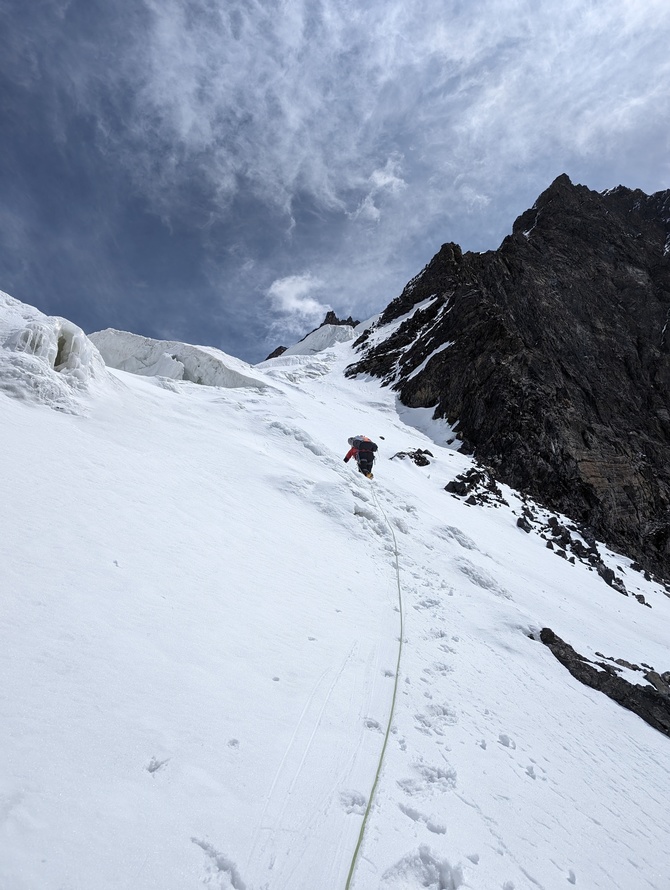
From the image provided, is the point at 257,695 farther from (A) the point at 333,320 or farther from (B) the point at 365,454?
(A) the point at 333,320

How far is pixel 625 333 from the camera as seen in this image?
5562cm

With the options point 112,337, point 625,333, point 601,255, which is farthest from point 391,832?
point 601,255

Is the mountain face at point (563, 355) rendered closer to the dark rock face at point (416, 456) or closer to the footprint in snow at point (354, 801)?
the dark rock face at point (416, 456)

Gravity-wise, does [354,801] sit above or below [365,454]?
below

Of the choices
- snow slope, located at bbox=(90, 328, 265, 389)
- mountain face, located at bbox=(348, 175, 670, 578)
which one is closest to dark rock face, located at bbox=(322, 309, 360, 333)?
mountain face, located at bbox=(348, 175, 670, 578)

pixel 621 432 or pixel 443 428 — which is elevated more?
pixel 621 432

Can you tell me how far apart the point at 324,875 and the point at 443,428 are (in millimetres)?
36203

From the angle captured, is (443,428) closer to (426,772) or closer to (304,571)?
(304,571)

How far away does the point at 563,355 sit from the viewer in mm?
50000

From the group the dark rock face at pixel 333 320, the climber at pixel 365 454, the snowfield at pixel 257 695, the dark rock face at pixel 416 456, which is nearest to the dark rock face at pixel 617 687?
the snowfield at pixel 257 695

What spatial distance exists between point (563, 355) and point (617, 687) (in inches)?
1999

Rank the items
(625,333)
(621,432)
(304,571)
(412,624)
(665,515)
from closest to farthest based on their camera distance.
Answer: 1. (412,624)
2. (304,571)
3. (665,515)
4. (621,432)
5. (625,333)

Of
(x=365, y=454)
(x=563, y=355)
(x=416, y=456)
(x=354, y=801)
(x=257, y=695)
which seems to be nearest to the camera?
(x=354, y=801)

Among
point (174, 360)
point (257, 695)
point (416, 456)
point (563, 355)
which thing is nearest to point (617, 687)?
point (257, 695)
